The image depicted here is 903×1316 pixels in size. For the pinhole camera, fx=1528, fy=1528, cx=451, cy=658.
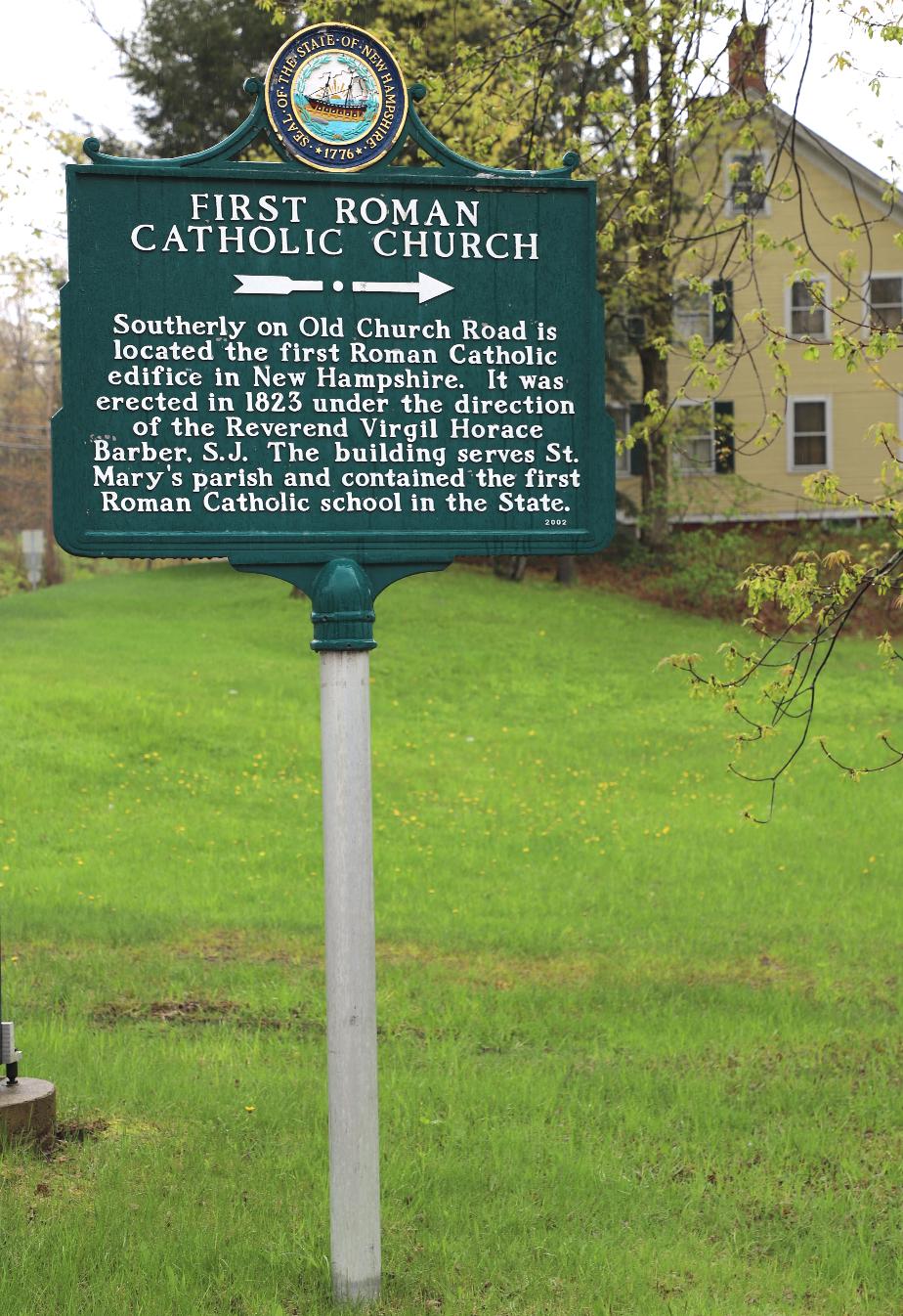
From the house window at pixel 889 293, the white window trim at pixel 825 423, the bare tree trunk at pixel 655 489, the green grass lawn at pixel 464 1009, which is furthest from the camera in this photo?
the white window trim at pixel 825 423

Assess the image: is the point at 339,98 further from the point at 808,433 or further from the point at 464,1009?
the point at 808,433

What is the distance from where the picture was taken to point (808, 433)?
3844 centimetres

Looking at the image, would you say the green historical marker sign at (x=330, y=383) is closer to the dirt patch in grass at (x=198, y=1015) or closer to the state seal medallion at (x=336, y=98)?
the state seal medallion at (x=336, y=98)

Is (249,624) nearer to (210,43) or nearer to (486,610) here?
(486,610)

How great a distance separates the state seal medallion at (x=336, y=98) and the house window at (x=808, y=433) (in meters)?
34.7

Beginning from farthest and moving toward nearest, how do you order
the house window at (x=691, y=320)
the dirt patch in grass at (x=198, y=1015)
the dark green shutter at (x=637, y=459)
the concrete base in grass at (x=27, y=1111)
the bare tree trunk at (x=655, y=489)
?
the dark green shutter at (x=637, y=459) → the house window at (x=691, y=320) → the bare tree trunk at (x=655, y=489) → the dirt patch in grass at (x=198, y=1015) → the concrete base in grass at (x=27, y=1111)

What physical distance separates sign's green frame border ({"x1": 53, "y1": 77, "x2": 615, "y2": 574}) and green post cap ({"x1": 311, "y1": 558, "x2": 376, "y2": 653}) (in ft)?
0.31

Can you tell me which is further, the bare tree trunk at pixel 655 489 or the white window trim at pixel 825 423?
the white window trim at pixel 825 423

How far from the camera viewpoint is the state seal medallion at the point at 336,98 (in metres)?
4.94

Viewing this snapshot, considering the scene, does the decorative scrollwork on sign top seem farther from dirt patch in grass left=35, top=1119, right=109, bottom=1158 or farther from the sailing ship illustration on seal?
dirt patch in grass left=35, top=1119, right=109, bottom=1158

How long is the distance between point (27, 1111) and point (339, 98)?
4.15 metres

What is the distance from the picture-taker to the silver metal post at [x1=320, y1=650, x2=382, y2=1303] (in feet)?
16.3

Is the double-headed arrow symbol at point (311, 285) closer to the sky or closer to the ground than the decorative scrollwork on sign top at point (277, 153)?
closer to the ground

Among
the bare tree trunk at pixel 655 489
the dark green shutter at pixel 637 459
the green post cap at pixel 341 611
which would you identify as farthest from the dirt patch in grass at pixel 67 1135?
the dark green shutter at pixel 637 459
